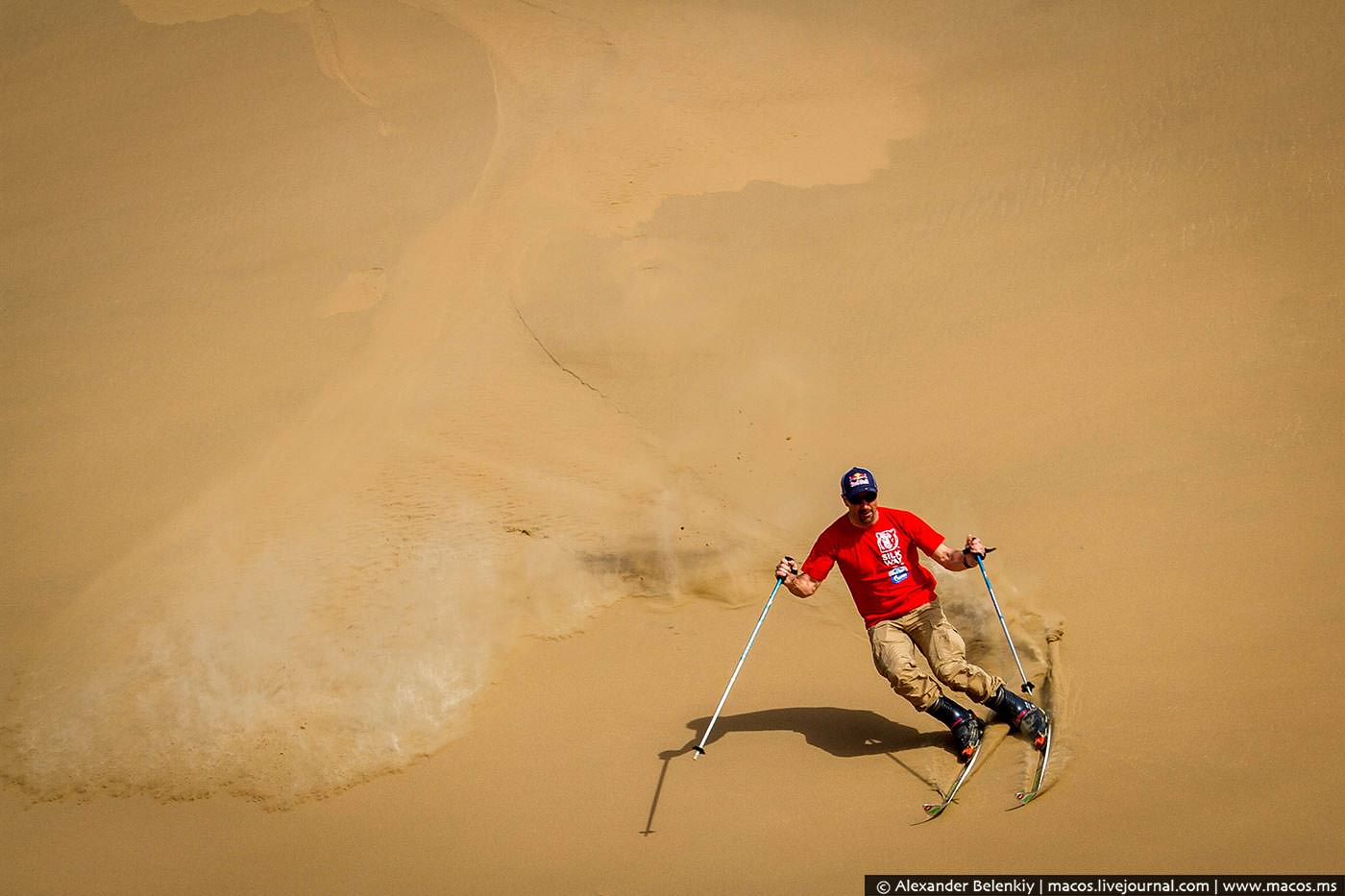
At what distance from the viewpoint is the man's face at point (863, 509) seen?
5613 millimetres

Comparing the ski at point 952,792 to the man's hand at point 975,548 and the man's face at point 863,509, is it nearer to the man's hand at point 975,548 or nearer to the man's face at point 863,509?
the man's hand at point 975,548

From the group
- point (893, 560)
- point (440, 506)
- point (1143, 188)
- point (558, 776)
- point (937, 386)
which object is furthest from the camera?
point (1143, 188)

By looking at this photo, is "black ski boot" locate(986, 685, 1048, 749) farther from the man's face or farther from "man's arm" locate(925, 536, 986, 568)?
the man's face

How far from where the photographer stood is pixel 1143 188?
9328 mm

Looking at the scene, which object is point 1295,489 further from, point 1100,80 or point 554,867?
point 554,867

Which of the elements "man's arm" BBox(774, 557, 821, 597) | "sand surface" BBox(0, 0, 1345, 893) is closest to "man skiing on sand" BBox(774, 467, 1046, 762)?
"man's arm" BBox(774, 557, 821, 597)

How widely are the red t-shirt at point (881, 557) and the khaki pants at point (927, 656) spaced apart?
74 mm

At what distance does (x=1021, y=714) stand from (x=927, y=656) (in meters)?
0.56

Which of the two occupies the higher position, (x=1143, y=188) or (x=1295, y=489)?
(x=1143, y=188)

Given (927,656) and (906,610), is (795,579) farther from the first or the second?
(927,656)

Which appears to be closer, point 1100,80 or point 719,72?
point 1100,80

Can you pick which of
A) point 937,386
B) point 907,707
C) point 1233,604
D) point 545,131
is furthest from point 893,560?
point 545,131

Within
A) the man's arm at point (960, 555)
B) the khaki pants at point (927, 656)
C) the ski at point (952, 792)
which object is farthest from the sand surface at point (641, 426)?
the man's arm at point (960, 555)

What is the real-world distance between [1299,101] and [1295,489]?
3.86m
